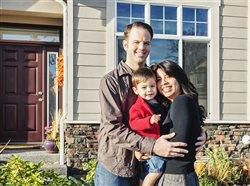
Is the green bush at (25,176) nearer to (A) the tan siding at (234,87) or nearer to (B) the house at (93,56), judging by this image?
(B) the house at (93,56)

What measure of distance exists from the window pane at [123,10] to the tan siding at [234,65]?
2.00m

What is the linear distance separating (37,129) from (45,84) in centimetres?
89

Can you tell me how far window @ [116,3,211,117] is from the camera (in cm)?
796

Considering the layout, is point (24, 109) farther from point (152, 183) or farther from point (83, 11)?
point (152, 183)

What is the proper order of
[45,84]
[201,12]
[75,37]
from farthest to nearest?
[45,84] < [201,12] < [75,37]

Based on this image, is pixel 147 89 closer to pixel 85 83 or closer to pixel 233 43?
pixel 85 83

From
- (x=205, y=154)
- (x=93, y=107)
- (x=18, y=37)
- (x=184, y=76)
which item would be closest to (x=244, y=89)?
(x=205, y=154)

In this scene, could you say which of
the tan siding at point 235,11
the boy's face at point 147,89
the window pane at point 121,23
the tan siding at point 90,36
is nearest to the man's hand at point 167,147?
the boy's face at point 147,89

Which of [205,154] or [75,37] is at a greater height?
[75,37]

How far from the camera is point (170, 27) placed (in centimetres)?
812

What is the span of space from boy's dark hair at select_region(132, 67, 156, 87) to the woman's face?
0.19ft

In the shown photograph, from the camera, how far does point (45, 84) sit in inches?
353

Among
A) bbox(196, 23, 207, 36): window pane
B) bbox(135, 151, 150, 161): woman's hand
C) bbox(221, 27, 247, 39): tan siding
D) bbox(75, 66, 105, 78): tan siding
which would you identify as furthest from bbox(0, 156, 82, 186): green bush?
bbox(221, 27, 247, 39): tan siding

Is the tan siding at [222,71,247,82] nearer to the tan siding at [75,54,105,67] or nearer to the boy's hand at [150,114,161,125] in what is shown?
the tan siding at [75,54,105,67]
